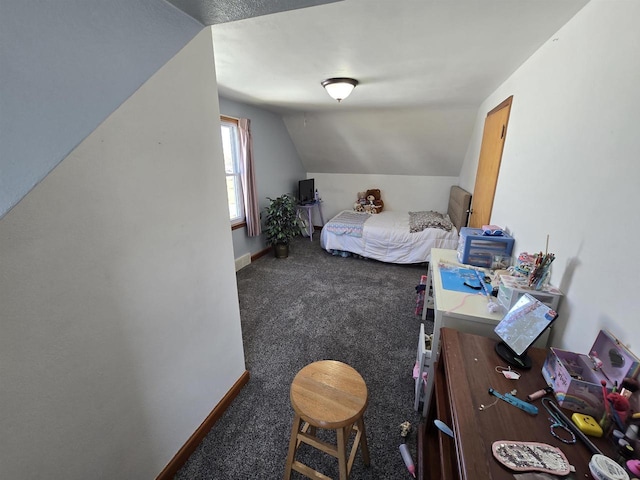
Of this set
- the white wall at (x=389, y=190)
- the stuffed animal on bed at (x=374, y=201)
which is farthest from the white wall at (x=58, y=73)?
the white wall at (x=389, y=190)

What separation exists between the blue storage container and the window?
2.78 metres

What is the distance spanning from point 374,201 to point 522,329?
14.0 feet

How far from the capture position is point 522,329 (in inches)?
42.4

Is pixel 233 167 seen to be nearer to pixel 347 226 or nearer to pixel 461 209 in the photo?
pixel 347 226

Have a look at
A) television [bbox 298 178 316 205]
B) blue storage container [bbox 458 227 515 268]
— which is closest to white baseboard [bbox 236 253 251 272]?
television [bbox 298 178 316 205]

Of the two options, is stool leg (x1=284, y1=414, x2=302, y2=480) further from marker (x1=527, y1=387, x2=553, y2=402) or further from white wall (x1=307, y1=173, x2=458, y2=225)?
white wall (x1=307, y1=173, x2=458, y2=225)

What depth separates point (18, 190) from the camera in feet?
1.30

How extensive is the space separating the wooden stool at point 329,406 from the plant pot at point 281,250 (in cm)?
296

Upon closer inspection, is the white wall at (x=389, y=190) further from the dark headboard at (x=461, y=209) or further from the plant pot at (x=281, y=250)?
the plant pot at (x=281, y=250)

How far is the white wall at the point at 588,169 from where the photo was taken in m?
0.92

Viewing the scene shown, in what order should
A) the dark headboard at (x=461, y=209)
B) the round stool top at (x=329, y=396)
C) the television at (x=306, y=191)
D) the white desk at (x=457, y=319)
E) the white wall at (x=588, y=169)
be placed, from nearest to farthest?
the white wall at (x=588, y=169) → the round stool top at (x=329, y=396) → the white desk at (x=457, y=319) → the dark headboard at (x=461, y=209) → the television at (x=306, y=191)

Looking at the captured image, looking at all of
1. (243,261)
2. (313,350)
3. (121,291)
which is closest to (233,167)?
(243,261)

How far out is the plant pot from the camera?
13.7ft

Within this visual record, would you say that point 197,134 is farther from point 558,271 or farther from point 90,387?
point 558,271
